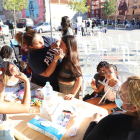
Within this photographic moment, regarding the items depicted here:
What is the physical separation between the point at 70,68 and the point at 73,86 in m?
0.28

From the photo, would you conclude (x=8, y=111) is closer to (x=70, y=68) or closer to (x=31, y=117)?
(x=31, y=117)

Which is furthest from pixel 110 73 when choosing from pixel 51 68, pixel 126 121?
pixel 126 121

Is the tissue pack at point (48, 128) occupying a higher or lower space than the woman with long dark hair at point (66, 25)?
lower

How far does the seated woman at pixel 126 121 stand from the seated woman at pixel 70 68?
0.87 m

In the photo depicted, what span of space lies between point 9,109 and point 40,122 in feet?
1.17

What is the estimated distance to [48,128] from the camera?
1.22 metres

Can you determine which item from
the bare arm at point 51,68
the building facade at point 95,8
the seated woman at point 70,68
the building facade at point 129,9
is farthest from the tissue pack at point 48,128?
the building facade at point 95,8

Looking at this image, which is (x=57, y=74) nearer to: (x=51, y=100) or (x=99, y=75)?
(x=51, y=100)

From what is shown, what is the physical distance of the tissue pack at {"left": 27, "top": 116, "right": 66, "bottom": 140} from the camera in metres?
1.17

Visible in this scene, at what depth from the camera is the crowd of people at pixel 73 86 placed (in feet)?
2.97

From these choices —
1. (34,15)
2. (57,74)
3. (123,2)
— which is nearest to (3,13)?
(34,15)

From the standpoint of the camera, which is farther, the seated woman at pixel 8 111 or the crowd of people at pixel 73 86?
the seated woman at pixel 8 111

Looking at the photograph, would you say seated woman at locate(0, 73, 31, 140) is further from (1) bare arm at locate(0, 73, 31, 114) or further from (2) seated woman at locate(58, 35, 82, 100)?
(2) seated woman at locate(58, 35, 82, 100)

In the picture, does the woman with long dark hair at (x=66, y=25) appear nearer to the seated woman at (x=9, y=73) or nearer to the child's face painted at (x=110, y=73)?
the child's face painted at (x=110, y=73)
